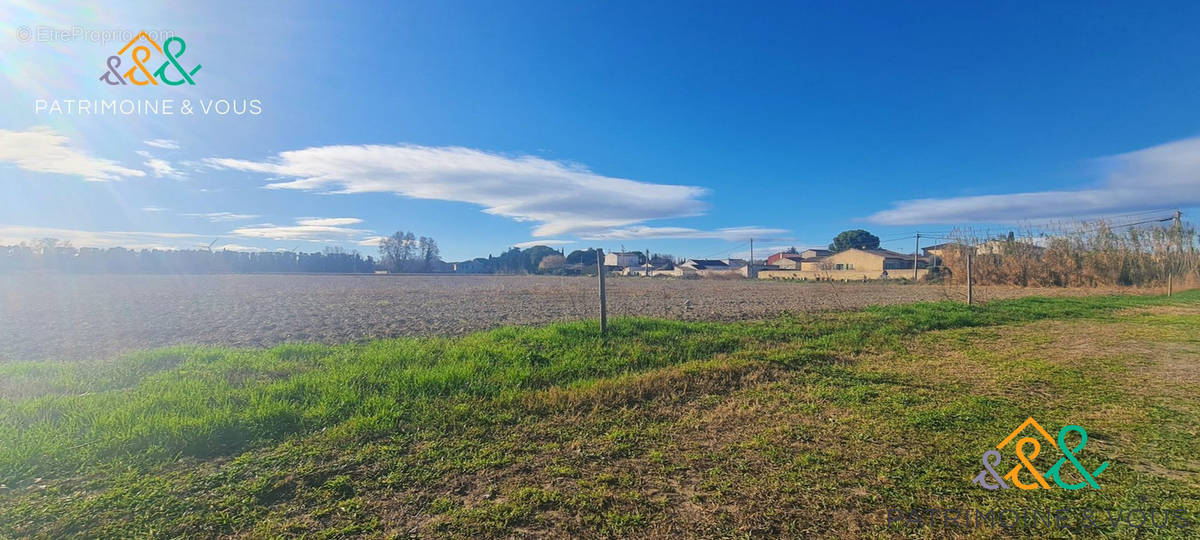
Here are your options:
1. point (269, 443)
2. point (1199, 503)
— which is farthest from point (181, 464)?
point (1199, 503)

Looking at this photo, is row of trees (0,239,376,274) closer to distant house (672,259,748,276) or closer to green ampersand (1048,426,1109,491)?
distant house (672,259,748,276)

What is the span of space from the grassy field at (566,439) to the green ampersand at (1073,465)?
85 millimetres

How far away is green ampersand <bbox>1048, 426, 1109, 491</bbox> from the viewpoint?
11.3ft

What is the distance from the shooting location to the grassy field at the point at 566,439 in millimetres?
3174

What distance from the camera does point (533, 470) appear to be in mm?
3898

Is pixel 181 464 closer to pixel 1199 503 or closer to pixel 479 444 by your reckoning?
pixel 479 444

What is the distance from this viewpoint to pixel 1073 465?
381 cm

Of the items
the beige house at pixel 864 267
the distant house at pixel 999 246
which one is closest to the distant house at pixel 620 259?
the beige house at pixel 864 267

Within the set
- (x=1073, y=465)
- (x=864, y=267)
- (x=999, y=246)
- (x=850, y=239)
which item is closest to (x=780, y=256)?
(x=850, y=239)

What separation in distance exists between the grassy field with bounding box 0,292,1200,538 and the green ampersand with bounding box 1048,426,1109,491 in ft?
0.28

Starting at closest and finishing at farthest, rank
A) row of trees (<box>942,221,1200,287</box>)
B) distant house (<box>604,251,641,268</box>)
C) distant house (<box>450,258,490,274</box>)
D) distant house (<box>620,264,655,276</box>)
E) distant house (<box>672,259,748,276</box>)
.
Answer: row of trees (<box>942,221,1200,287</box>)
distant house (<box>672,259,748,276</box>)
distant house (<box>620,264,655,276</box>)
distant house (<box>450,258,490,274</box>)
distant house (<box>604,251,641,268</box>)

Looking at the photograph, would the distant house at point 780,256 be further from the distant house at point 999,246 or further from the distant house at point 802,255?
the distant house at point 999,246

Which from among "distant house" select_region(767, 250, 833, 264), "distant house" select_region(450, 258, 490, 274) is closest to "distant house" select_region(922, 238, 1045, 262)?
"distant house" select_region(767, 250, 833, 264)

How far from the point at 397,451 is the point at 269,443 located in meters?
1.35
